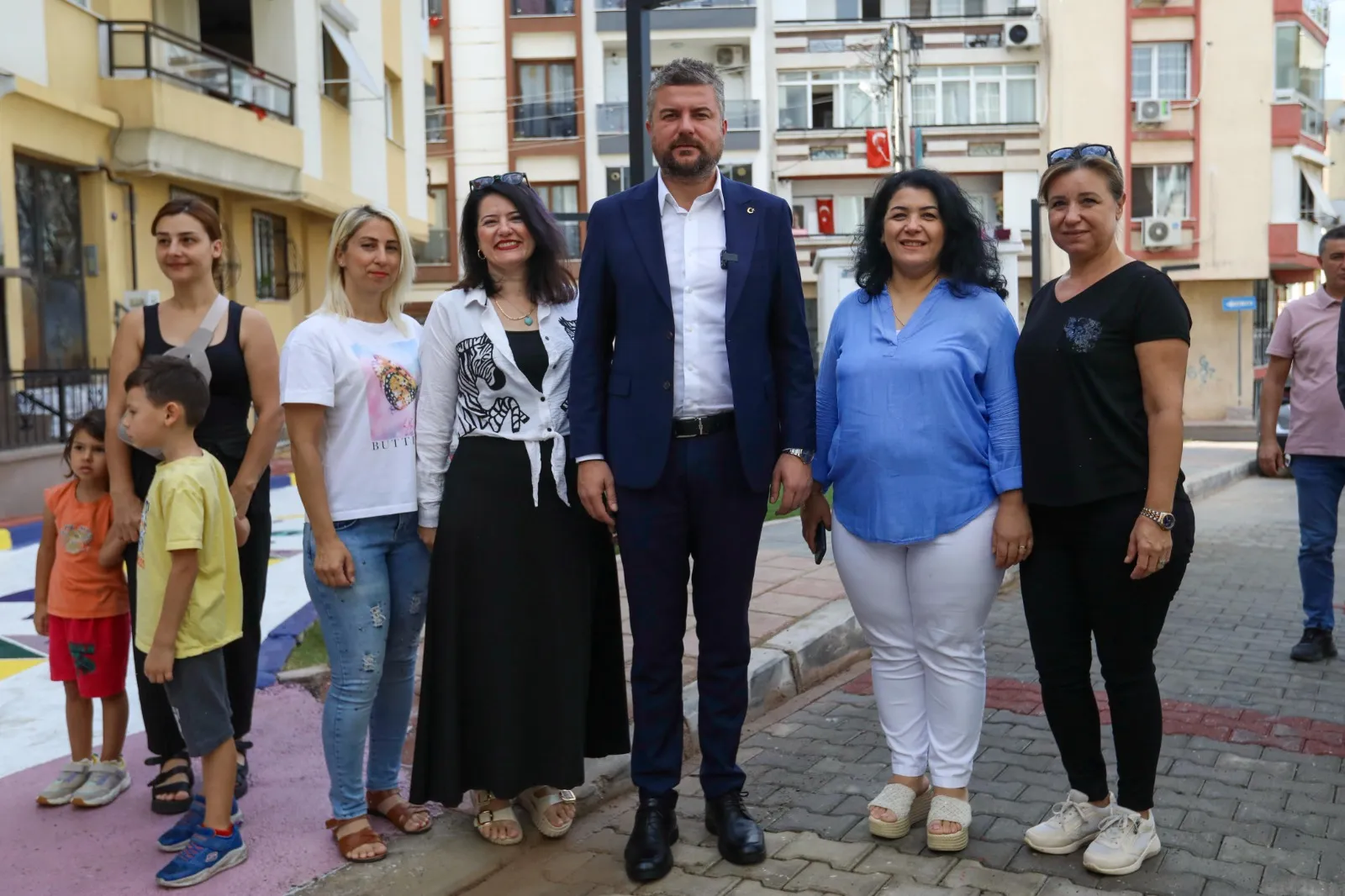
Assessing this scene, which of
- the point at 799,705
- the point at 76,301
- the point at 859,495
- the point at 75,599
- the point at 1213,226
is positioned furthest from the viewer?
the point at 1213,226

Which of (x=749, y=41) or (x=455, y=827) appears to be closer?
(x=455, y=827)

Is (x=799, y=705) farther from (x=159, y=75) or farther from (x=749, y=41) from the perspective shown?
(x=749, y=41)

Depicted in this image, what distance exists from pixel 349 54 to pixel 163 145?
17.8ft

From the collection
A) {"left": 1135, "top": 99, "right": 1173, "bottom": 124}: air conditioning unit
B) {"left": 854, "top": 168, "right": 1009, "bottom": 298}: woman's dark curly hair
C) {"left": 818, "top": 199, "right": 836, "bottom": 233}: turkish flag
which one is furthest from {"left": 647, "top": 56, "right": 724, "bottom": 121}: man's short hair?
{"left": 1135, "top": 99, "right": 1173, "bottom": 124}: air conditioning unit

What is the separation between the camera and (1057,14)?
1407 inches

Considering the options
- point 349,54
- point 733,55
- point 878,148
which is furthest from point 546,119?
point 349,54

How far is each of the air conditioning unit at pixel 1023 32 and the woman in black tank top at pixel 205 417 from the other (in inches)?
1388

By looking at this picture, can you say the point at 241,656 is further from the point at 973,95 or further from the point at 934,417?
the point at 973,95

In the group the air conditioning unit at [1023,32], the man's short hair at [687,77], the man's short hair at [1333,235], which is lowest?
the man's short hair at [1333,235]

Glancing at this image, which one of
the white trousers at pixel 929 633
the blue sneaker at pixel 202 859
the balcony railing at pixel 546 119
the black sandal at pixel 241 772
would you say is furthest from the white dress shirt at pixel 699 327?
the balcony railing at pixel 546 119

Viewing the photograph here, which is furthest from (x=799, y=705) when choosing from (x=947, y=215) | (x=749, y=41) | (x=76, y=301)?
(x=749, y=41)

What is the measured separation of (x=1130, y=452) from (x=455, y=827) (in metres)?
2.45

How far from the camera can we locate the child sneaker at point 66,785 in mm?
4234

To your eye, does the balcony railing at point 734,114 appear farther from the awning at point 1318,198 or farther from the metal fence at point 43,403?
the metal fence at point 43,403
